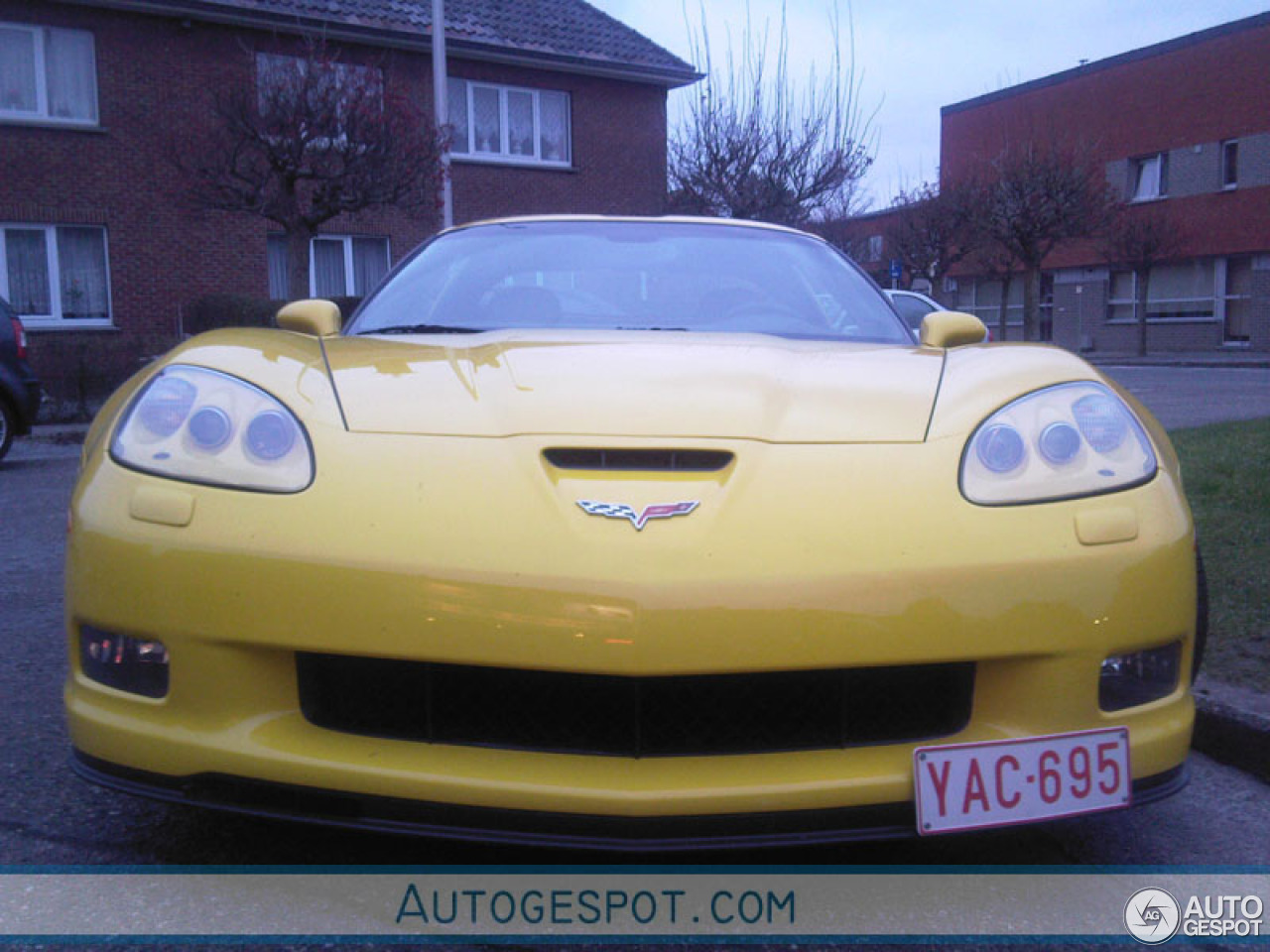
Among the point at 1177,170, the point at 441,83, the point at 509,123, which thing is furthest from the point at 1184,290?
the point at 441,83

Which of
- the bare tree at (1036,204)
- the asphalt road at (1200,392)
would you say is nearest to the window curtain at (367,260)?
the asphalt road at (1200,392)

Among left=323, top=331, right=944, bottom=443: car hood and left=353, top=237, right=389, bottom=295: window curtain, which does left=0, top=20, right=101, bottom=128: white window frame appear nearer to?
left=353, top=237, right=389, bottom=295: window curtain

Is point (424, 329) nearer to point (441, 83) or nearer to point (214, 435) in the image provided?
point (214, 435)

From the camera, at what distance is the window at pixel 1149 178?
108 ft

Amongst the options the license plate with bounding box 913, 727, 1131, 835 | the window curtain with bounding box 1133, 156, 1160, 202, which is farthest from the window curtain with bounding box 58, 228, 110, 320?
the window curtain with bounding box 1133, 156, 1160, 202

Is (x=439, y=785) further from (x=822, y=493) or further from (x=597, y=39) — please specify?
(x=597, y=39)

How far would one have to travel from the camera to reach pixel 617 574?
66.8 inches

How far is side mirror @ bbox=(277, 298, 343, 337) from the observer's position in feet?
9.38

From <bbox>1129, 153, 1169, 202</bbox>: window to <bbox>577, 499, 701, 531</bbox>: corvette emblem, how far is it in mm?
35334

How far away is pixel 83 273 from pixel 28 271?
700 millimetres

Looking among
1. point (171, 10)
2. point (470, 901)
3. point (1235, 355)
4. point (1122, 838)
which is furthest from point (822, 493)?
point (1235, 355)

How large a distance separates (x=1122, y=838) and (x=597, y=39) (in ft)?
66.9

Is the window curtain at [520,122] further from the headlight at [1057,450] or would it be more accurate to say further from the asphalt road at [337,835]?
the headlight at [1057,450]

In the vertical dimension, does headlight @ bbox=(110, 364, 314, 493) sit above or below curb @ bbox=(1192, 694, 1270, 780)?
above
